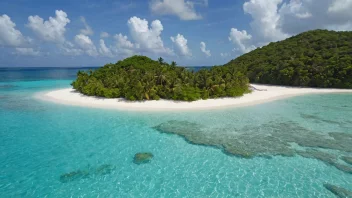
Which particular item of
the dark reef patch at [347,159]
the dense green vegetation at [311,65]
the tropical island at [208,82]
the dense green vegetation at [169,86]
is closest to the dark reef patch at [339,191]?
the dark reef patch at [347,159]

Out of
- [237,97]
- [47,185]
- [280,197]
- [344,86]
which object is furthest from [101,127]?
[344,86]

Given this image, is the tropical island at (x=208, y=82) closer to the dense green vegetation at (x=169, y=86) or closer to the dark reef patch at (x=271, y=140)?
the dense green vegetation at (x=169, y=86)

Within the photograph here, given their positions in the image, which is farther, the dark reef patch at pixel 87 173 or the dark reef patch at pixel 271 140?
the dark reef patch at pixel 271 140

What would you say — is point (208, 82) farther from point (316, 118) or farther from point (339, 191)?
point (339, 191)

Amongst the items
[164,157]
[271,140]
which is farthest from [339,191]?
[164,157]

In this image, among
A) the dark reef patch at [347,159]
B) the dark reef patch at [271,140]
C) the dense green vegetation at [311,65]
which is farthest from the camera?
the dense green vegetation at [311,65]

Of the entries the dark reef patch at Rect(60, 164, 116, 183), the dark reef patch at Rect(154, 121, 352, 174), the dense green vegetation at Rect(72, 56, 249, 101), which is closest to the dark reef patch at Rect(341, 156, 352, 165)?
the dark reef patch at Rect(154, 121, 352, 174)
